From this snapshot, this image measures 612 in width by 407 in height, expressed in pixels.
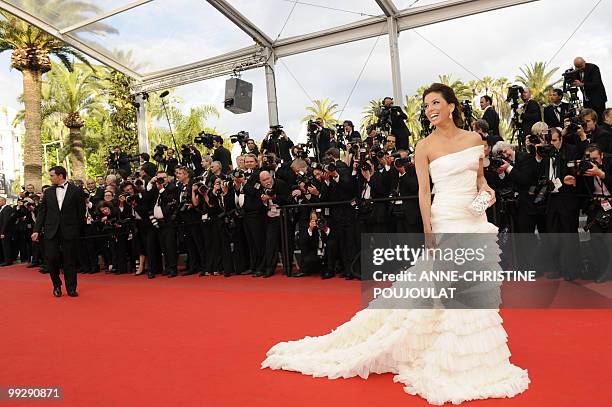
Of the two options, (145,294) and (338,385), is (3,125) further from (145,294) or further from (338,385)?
(338,385)

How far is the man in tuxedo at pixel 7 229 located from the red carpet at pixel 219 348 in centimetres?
638

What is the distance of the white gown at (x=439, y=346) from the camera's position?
2.84 meters

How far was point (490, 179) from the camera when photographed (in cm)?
632

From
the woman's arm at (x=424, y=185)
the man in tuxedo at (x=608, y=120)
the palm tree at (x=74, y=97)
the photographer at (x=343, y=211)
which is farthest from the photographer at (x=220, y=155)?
the palm tree at (x=74, y=97)

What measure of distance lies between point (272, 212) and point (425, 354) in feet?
16.7

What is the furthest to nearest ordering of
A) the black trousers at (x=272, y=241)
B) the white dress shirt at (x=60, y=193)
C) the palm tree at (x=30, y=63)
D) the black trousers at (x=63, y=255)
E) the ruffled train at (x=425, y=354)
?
the palm tree at (x=30, y=63) → the black trousers at (x=272, y=241) → the white dress shirt at (x=60, y=193) → the black trousers at (x=63, y=255) → the ruffled train at (x=425, y=354)

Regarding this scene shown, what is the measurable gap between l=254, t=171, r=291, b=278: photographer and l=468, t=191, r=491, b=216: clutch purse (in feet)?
16.0

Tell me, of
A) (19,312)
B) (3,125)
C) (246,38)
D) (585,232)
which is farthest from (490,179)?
(3,125)

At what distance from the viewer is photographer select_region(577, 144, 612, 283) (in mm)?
5445

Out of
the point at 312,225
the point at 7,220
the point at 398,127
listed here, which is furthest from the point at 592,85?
the point at 7,220

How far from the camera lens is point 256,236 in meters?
8.08

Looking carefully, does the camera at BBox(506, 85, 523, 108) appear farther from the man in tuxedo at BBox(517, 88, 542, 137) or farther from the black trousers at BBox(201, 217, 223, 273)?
the black trousers at BBox(201, 217, 223, 273)

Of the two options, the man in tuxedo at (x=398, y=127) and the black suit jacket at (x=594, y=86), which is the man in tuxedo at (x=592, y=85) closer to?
the black suit jacket at (x=594, y=86)

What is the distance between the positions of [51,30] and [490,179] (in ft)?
36.9
